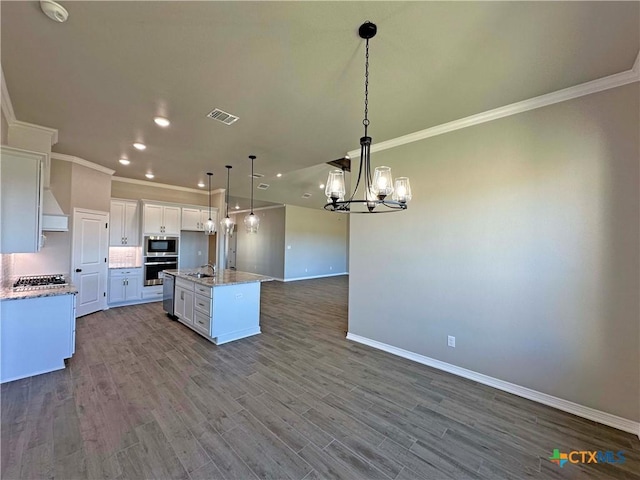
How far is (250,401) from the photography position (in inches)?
99.3

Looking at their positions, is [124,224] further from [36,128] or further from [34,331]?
[34,331]

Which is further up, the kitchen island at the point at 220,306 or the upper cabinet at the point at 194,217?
the upper cabinet at the point at 194,217

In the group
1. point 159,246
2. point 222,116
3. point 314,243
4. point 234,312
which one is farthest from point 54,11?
point 314,243

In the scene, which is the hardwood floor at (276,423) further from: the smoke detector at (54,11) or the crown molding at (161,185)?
the crown molding at (161,185)

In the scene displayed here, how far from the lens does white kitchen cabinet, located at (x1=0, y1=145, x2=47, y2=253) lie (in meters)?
2.74

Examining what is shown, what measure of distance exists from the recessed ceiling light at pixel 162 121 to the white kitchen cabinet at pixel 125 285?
393 cm

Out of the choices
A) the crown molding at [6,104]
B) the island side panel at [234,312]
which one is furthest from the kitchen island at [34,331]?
the crown molding at [6,104]

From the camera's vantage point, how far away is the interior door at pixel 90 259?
188 inches

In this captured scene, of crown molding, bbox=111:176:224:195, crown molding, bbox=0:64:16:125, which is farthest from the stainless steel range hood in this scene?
crown molding, bbox=111:176:224:195

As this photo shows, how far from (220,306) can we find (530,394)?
12.5ft

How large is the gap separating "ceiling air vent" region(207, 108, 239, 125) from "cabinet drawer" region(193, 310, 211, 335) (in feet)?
8.85

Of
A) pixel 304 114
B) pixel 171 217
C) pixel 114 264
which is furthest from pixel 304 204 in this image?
pixel 304 114

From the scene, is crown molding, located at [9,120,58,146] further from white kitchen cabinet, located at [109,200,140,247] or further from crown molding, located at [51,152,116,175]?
white kitchen cabinet, located at [109,200,140,247]

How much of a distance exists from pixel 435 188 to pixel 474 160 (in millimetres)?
A: 505
